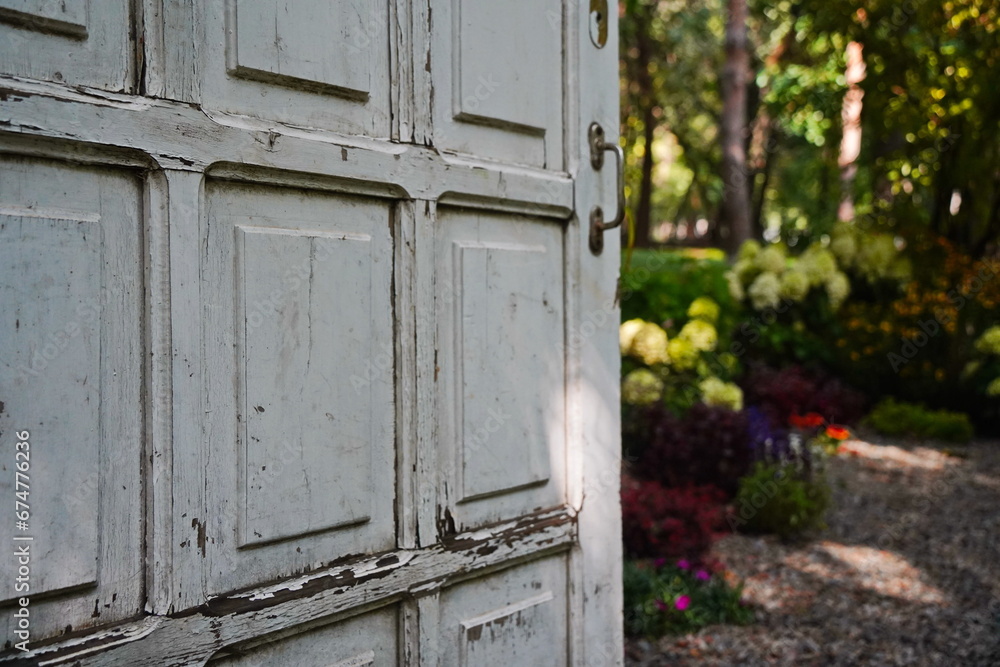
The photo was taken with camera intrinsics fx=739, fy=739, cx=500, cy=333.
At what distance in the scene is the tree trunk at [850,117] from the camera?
25.6ft

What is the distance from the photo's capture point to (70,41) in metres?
1.11

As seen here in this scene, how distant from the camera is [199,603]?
124cm

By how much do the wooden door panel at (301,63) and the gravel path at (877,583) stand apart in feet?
8.17

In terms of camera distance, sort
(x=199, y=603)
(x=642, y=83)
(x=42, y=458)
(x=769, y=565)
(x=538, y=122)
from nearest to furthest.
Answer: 1. (x=42, y=458)
2. (x=199, y=603)
3. (x=538, y=122)
4. (x=769, y=565)
5. (x=642, y=83)

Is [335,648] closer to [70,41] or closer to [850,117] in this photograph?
[70,41]

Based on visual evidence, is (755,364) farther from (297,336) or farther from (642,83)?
(642,83)

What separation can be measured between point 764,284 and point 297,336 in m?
6.68

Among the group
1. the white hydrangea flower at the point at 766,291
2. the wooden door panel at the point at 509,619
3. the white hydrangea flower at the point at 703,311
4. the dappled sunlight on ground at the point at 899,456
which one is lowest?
the dappled sunlight on ground at the point at 899,456

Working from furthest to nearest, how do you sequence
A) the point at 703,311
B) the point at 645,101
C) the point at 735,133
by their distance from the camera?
1. the point at 645,101
2. the point at 735,133
3. the point at 703,311

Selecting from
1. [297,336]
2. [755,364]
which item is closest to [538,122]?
[297,336]

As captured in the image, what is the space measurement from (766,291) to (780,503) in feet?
11.4

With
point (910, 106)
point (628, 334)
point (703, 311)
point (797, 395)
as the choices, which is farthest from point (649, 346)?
point (910, 106)

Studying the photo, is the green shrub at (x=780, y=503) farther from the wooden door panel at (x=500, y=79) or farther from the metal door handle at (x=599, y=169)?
the wooden door panel at (x=500, y=79)

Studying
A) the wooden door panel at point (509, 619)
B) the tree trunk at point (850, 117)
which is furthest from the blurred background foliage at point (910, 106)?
the wooden door panel at point (509, 619)
